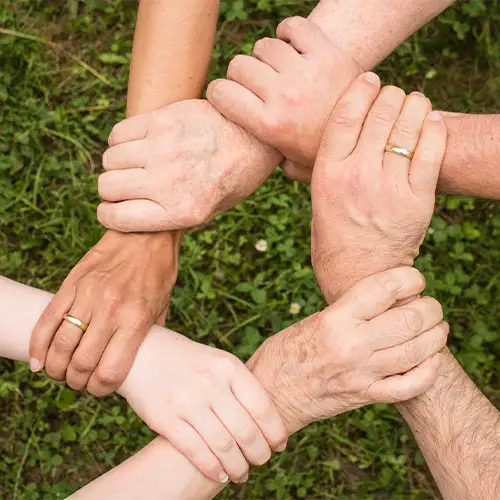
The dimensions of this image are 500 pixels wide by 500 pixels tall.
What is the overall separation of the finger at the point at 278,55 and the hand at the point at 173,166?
23cm

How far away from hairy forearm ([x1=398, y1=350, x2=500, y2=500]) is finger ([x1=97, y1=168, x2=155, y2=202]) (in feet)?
3.27

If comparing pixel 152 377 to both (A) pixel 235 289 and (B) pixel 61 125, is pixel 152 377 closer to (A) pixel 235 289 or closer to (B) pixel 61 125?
(A) pixel 235 289

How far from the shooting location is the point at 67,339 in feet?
6.72

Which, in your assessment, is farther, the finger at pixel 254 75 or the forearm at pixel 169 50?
the forearm at pixel 169 50

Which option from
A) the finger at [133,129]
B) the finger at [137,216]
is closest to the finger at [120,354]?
the finger at [137,216]

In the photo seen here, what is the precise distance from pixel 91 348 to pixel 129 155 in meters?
0.61

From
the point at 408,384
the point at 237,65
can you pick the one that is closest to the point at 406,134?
the point at 237,65

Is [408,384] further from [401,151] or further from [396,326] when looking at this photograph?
[401,151]

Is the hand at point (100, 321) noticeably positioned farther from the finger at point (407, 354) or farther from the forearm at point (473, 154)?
the forearm at point (473, 154)

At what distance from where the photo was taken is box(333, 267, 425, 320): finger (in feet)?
6.25

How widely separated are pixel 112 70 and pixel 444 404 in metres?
2.34

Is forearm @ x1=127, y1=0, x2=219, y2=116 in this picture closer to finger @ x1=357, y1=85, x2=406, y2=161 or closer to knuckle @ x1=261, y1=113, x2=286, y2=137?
knuckle @ x1=261, y1=113, x2=286, y2=137

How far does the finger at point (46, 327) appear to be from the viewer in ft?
6.75

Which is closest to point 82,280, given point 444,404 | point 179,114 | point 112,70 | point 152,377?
point 152,377
